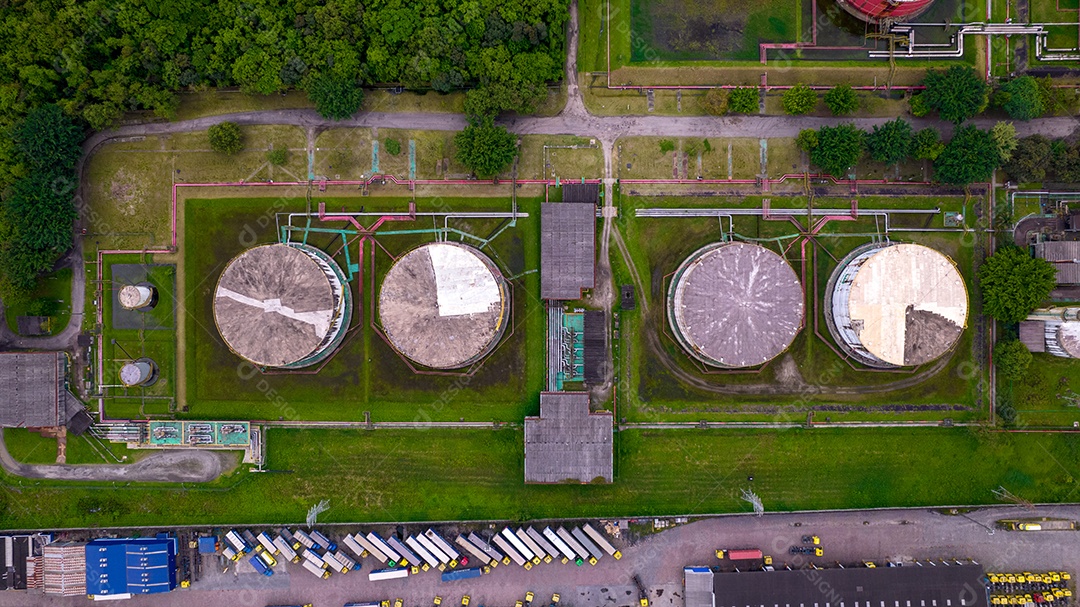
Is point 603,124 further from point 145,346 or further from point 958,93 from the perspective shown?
point 145,346

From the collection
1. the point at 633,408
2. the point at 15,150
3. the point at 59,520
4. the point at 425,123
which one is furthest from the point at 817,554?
the point at 15,150

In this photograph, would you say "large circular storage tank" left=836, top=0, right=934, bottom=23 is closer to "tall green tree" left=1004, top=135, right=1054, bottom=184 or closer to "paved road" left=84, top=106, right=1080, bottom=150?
"paved road" left=84, top=106, right=1080, bottom=150

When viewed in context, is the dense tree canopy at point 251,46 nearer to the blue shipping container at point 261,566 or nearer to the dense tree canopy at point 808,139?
the dense tree canopy at point 808,139

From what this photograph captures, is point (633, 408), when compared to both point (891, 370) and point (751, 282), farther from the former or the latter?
point (891, 370)

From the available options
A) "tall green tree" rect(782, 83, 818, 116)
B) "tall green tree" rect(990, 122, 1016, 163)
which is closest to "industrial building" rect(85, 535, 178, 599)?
"tall green tree" rect(782, 83, 818, 116)

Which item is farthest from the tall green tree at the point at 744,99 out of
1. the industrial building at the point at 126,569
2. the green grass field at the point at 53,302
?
the industrial building at the point at 126,569
